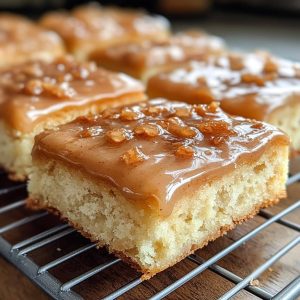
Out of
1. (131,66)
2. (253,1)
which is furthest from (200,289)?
(253,1)

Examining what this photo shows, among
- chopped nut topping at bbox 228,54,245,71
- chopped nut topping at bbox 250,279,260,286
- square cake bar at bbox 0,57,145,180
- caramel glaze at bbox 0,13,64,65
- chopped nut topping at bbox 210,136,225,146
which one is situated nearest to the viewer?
chopped nut topping at bbox 250,279,260,286

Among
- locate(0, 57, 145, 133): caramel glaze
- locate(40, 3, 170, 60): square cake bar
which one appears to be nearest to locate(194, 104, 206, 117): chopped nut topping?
locate(0, 57, 145, 133): caramel glaze

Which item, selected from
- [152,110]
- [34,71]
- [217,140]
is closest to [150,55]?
[34,71]

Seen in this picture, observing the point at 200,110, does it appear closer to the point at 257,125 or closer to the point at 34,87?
the point at 257,125

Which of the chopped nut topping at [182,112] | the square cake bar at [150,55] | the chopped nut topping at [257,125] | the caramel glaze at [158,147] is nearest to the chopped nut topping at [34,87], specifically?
the caramel glaze at [158,147]

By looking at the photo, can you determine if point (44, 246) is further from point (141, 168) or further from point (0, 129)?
point (0, 129)

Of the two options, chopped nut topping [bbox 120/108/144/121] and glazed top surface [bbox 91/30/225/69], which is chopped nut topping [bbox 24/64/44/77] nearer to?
glazed top surface [bbox 91/30/225/69]

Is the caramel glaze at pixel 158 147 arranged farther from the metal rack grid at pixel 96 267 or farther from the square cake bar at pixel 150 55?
the square cake bar at pixel 150 55
